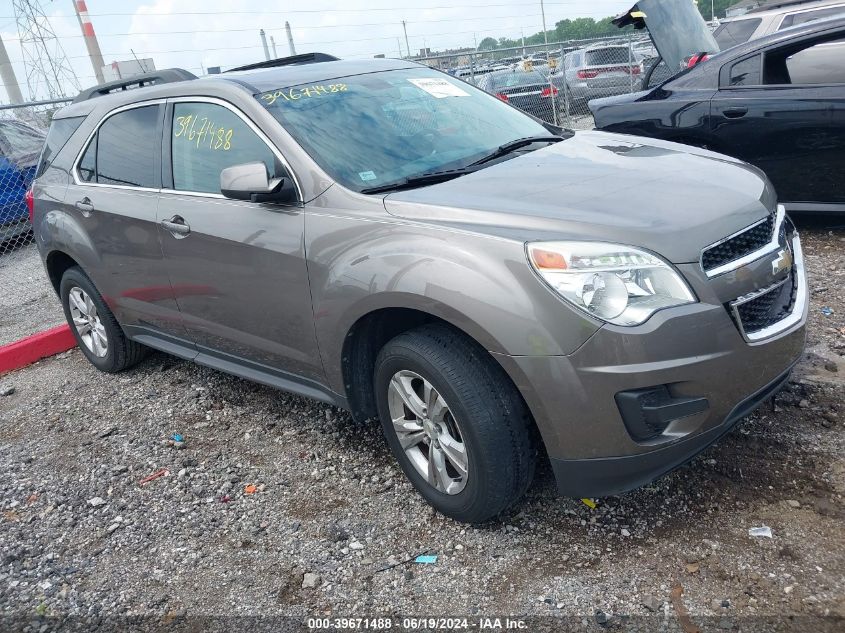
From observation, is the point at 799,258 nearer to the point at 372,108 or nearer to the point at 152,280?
the point at 372,108

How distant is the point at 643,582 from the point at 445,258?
1.31m

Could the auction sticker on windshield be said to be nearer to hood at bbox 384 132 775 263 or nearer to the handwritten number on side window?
hood at bbox 384 132 775 263

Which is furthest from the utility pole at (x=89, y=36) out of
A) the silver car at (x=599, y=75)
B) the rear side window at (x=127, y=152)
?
the rear side window at (x=127, y=152)

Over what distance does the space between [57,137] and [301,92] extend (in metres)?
2.31

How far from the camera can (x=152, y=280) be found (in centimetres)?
416

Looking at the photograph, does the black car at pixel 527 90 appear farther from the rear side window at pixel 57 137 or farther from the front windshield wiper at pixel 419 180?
the front windshield wiper at pixel 419 180

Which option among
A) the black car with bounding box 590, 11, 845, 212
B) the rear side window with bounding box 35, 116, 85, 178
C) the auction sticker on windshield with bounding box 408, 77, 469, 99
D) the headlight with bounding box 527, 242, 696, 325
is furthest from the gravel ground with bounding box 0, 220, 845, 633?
the rear side window with bounding box 35, 116, 85, 178

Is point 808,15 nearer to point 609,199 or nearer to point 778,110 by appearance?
point 778,110

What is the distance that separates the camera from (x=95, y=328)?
520 cm

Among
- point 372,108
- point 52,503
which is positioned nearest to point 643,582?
point 372,108

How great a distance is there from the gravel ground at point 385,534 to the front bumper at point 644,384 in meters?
0.38

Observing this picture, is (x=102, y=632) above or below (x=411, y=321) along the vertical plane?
below

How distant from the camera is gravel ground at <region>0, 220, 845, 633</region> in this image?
259 cm

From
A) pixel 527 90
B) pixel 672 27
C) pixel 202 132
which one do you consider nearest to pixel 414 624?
pixel 202 132
